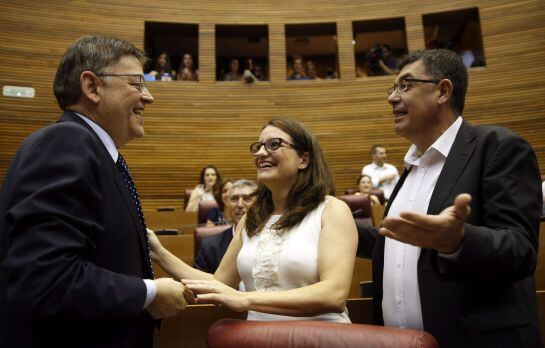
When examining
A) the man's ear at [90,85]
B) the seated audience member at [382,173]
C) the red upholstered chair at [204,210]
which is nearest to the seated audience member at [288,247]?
the man's ear at [90,85]

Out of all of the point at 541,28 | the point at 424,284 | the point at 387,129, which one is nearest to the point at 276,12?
the point at 387,129

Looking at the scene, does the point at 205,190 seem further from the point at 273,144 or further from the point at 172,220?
the point at 273,144

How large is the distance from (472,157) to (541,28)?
4.64 meters

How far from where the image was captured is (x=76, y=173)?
2.05ft

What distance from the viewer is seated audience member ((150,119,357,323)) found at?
0.77m

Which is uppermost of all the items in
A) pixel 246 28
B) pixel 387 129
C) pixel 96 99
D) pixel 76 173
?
pixel 246 28

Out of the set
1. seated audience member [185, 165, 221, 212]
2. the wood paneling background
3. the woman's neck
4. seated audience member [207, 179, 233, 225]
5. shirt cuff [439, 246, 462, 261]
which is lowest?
shirt cuff [439, 246, 462, 261]

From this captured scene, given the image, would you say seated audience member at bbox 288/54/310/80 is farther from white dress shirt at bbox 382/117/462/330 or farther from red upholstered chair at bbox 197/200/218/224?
white dress shirt at bbox 382/117/462/330

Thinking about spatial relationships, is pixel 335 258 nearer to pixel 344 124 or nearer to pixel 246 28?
pixel 344 124

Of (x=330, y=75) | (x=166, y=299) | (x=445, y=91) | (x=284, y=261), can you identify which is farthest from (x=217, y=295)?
(x=330, y=75)

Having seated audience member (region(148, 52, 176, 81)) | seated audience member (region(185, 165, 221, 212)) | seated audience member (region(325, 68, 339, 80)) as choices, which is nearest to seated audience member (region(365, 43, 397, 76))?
seated audience member (region(325, 68, 339, 80))

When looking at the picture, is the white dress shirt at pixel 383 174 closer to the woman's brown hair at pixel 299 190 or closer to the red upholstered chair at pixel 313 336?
the woman's brown hair at pixel 299 190

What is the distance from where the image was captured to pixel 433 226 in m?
0.61

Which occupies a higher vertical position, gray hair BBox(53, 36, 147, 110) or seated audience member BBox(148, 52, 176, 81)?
seated audience member BBox(148, 52, 176, 81)
